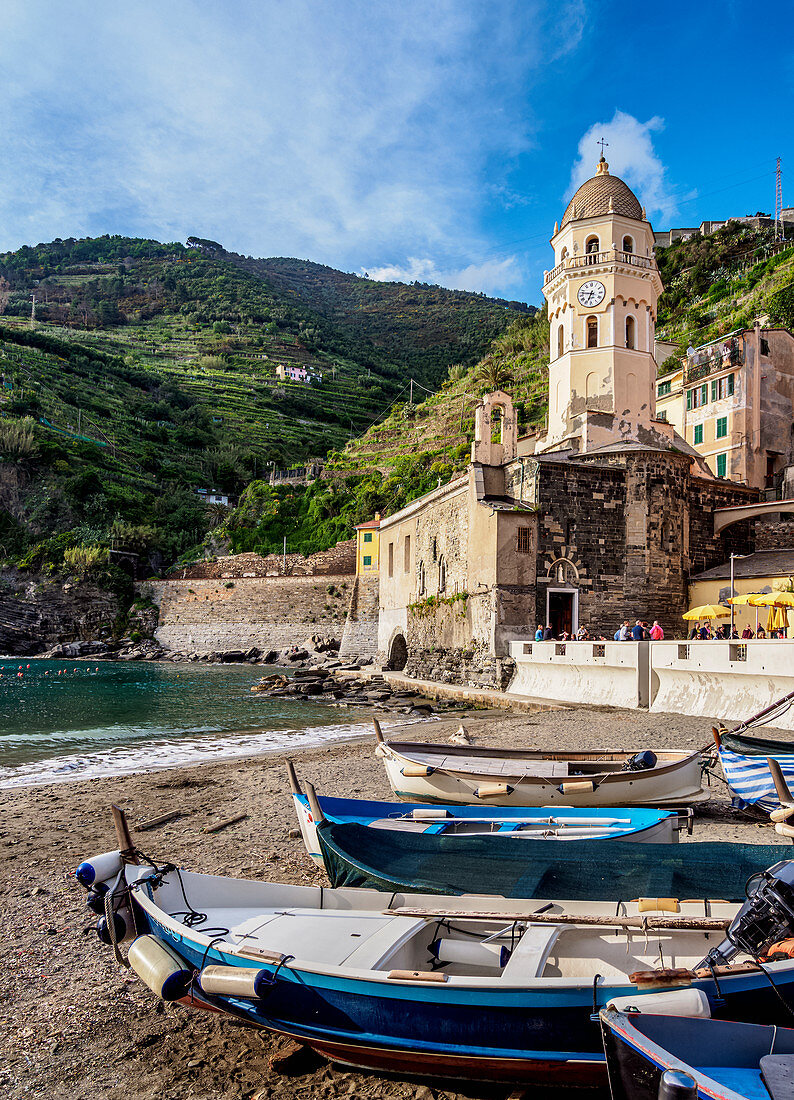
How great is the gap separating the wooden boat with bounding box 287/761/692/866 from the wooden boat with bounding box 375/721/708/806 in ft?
2.76

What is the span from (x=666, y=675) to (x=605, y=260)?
1805 centimetres

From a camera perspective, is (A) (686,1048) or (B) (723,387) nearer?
(A) (686,1048)

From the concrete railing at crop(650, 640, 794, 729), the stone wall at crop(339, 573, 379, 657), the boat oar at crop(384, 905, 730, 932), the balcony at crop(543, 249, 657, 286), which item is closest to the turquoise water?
the concrete railing at crop(650, 640, 794, 729)

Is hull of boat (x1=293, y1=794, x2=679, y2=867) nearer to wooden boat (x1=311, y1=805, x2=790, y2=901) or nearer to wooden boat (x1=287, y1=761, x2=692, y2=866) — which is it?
wooden boat (x1=287, y1=761, x2=692, y2=866)

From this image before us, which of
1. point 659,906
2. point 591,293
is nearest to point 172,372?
point 591,293

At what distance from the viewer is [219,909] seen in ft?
14.6

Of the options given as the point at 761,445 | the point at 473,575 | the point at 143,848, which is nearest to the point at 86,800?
the point at 143,848

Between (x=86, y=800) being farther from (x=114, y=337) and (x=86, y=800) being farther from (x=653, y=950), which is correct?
(x=114, y=337)

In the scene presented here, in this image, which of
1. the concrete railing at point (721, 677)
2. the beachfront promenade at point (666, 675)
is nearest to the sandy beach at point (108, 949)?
the concrete railing at point (721, 677)

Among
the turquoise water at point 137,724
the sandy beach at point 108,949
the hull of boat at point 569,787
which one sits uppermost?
the hull of boat at point 569,787

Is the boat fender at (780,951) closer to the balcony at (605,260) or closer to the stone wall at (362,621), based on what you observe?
the balcony at (605,260)

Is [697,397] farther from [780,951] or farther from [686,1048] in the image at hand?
[686,1048]

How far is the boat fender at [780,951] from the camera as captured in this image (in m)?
3.08

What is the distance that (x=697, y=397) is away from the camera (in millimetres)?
33156
